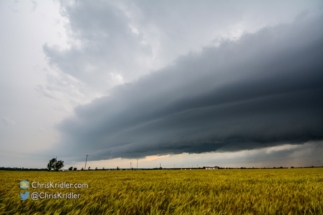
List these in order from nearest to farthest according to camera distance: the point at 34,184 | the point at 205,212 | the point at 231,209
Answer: the point at 205,212 < the point at 231,209 < the point at 34,184

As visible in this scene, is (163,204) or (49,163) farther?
(49,163)

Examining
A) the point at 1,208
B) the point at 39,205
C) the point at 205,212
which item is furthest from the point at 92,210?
the point at 205,212

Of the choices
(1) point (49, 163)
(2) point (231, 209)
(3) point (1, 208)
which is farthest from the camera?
(1) point (49, 163)

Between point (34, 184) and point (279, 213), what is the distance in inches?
409

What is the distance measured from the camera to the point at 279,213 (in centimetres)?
427

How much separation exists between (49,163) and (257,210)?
7365 inches

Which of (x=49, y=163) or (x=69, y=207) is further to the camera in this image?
(x=49, y=163)

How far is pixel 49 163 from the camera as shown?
513 ft

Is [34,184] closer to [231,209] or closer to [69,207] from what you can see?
[69,207]

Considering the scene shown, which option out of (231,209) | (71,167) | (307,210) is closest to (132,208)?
(231,209)

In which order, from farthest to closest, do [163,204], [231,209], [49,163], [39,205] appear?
[49,163], [163,204], [231,209], [39,205]

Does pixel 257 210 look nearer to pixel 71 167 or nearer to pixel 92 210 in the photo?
pixel 92 210

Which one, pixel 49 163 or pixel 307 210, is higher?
pixel 49 163

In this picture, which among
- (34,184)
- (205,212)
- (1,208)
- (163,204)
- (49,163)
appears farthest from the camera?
(49,163)
